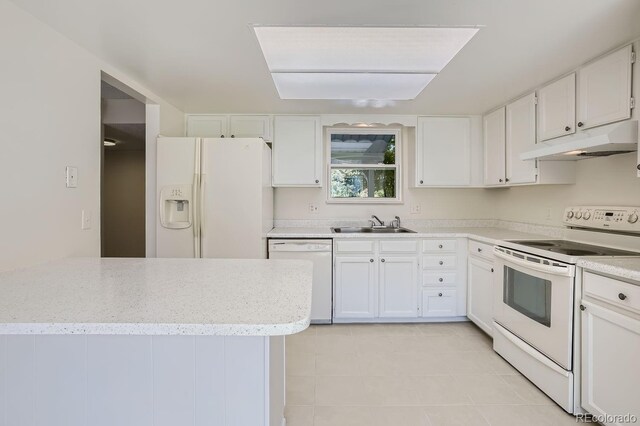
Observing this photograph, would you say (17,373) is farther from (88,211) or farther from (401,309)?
(401,309)

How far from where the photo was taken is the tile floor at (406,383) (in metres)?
1.77

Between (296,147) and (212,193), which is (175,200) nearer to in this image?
(212,193)

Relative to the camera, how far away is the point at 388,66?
7.07 ft

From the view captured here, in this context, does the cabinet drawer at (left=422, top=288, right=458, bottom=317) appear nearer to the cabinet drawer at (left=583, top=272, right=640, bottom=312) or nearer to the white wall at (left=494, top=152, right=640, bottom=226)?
the white wall at (left=494, top=152, right=640, bottom=226)

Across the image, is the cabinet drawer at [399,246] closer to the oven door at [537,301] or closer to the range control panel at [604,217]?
the oven door at [537,301]

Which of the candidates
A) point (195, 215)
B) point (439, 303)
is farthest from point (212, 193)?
point (439, 303)

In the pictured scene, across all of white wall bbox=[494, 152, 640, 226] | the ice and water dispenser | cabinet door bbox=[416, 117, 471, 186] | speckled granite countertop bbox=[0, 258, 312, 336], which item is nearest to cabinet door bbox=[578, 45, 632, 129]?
white wall bbox=[494, 152, 640, 226]

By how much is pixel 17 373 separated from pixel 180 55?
6.00ft

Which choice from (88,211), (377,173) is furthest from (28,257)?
(377,173)

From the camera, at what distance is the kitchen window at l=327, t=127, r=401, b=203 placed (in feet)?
11.9

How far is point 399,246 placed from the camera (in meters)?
3.05

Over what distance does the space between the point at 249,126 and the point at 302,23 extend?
1.78m

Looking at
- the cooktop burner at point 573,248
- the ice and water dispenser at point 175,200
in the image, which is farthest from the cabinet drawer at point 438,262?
the ice and water dispenser at point 175,200

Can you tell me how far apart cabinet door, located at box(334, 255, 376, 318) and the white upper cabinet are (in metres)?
1.56
